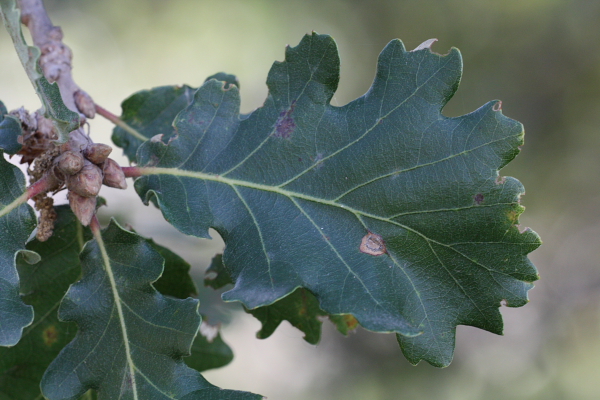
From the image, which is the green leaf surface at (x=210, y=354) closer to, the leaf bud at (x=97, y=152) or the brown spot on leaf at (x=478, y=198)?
the leaf bud at (x=97, y=152)

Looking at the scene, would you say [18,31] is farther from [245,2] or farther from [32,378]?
[245,2]

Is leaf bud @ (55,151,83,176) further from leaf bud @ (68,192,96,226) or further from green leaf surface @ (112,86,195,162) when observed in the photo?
green leaf surface @ (112,86,195,162)

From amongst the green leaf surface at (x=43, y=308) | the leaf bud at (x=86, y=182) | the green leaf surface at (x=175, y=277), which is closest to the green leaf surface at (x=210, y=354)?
the green leaf surface at (x=175, y=277)

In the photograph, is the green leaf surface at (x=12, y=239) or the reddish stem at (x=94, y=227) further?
the reddish stem at (x=94, y=227)

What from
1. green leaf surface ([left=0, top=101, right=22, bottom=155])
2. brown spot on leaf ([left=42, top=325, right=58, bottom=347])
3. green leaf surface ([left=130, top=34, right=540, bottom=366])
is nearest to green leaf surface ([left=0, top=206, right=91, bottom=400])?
brown spot on leaf ([left=42, top=325, right=58, bottom=347])

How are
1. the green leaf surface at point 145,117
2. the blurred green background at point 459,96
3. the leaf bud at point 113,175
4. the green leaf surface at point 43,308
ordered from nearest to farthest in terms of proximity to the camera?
the leaf bud at point 113,175 → the green leaf surface at point 43,308 → the green leaf surface at point 145,117 → the blurred green background at point 459,96

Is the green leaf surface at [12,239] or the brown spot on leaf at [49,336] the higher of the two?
the green leaf surface at [12,239]
